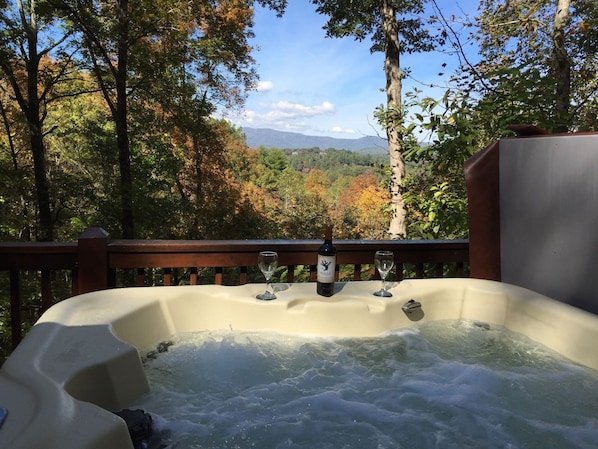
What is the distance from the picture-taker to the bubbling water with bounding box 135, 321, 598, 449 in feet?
3.39

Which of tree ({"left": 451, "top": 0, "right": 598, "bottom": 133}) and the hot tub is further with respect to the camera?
tree ({"left": 451, "top": 0, "right": 598, "bottom": 133})

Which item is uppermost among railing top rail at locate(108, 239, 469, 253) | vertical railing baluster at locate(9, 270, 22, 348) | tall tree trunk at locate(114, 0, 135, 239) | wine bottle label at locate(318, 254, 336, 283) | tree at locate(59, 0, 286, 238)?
tree at locate(59, 0, 286, 238)

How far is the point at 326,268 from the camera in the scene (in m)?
1.68

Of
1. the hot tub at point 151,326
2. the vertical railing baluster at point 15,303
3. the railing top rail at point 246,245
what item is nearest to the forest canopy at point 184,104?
the railing top rail at point 246,245

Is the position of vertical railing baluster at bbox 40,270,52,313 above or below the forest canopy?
below

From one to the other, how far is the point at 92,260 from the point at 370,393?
125 centimetres

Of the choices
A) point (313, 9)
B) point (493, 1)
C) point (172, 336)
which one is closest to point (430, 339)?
point (172, 336)

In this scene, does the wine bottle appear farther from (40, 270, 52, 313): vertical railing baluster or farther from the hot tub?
(40, 270, 52, 313): vertical railing baluster

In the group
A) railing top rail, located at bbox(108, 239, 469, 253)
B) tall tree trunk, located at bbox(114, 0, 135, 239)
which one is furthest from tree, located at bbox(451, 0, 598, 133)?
tall tree trunk, located at bbox(114, 0, 135, 239)

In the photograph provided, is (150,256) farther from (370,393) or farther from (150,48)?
(150,48)

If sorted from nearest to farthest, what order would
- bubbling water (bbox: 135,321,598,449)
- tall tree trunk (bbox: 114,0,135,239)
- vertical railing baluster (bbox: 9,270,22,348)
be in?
bubbling water (bbox: 135,321,598,449), vertical railing baluster (bbox: 9,270,22,348), tall tree trunk (bbox: 114,0,135,239)

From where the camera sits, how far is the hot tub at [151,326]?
2.53 feet

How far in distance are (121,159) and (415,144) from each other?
5.51 m

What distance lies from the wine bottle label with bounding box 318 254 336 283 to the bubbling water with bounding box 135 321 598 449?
24cm
